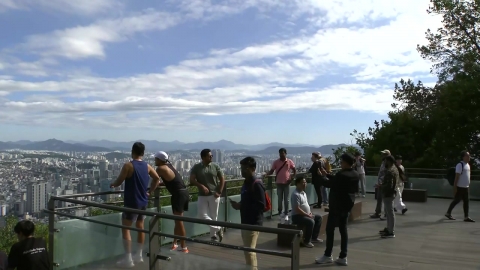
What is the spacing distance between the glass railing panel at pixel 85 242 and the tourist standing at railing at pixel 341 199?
314 cm

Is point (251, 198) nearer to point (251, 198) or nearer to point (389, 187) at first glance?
point (251, 198)

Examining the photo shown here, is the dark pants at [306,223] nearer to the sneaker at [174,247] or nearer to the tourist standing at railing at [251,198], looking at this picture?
the tourist standing at railing at [251,198]

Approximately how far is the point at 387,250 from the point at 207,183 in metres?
3.40

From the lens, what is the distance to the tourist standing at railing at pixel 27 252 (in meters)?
5.91

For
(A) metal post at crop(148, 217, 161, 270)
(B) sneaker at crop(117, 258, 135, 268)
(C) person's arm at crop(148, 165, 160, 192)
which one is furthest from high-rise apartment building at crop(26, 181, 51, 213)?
(A) metal post at crop(148, 217, 161, 270)

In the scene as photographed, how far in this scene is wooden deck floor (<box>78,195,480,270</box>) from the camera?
15.4 ft

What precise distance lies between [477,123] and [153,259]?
72.0ft

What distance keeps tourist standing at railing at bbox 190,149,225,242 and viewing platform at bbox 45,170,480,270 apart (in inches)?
22.8

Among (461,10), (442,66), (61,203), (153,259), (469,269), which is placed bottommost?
(469,269)

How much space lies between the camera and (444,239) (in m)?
9.65

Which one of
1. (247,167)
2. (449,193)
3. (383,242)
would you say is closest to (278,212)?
(383,242)

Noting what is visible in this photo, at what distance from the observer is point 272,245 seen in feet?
24.0

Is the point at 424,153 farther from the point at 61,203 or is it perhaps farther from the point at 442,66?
the point at 61,203

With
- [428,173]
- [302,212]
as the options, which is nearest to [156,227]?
[302,212]
